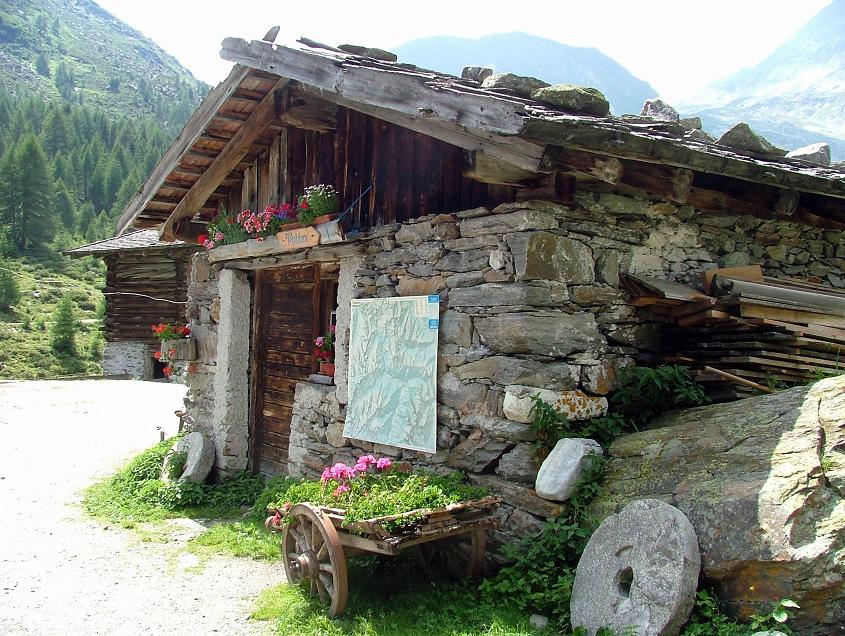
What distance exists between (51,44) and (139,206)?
125269 mm

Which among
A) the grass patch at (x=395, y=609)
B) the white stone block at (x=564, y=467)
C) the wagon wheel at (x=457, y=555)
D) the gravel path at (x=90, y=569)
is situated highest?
the white stone block at (x=564, y=467)

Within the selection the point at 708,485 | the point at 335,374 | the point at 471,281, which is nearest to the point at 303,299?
the point at 335,374

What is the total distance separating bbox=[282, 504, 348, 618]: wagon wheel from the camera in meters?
3.98

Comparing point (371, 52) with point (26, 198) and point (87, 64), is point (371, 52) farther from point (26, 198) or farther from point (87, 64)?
point (87, 64)

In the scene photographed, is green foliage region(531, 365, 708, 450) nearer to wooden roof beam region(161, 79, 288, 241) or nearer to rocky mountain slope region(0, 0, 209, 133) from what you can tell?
wooden roof beam region(161, 79, 288, 241)

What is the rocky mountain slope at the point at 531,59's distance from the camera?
13100 cm

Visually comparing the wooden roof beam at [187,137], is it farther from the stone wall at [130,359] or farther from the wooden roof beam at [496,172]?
the stone wall at [130,359]

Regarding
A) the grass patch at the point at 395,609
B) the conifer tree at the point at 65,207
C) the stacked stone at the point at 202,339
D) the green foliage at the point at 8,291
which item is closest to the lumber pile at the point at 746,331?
the grass patch at the point at 395,609

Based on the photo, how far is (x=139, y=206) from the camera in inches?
310

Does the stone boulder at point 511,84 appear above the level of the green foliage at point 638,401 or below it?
above

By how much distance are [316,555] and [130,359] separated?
1866 centimetres

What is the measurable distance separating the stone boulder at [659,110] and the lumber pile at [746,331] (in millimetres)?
1856

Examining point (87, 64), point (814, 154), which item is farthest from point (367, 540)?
point (87, 64)

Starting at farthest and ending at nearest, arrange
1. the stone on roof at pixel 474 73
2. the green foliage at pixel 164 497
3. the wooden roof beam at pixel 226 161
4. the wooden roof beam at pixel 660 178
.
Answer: the green foliage at pixel 164 497 < the wooden roof beam at pixel 226 161 < the stone on roof at pixel 474 73 < the wooden roof beam at pixel 660 178
